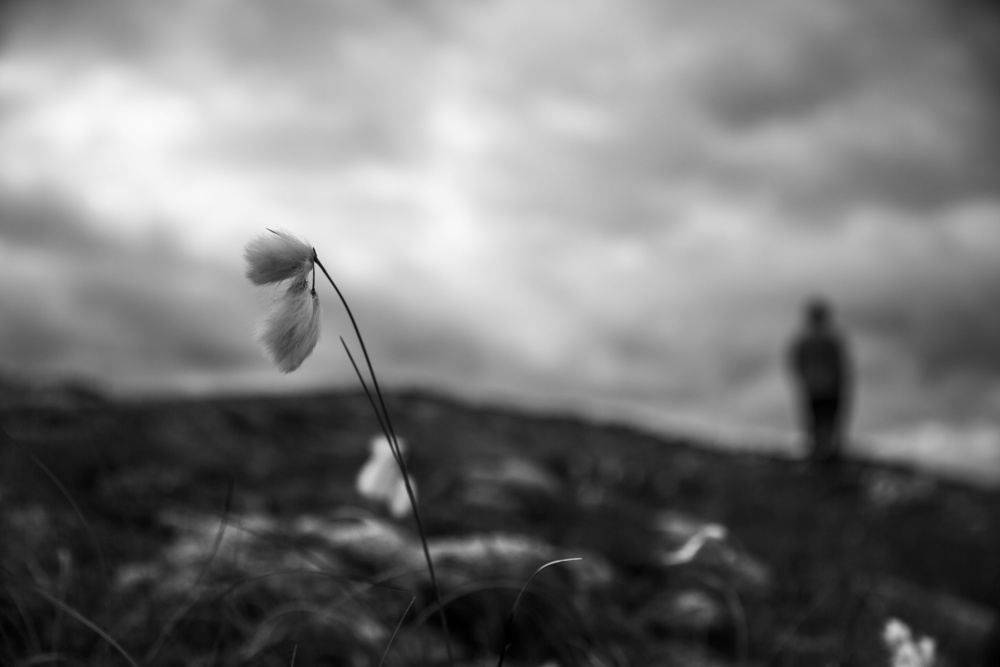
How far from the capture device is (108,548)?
3588 mm

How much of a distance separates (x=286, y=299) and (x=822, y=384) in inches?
480

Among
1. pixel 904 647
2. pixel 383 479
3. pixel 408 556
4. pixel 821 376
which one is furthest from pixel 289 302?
pixel 821 376

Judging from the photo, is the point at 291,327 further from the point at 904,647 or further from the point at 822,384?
the point at 822,384

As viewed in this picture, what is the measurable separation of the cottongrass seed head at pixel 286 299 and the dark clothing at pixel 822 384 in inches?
477

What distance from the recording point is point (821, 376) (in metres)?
12.1

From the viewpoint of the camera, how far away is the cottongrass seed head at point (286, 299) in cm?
96

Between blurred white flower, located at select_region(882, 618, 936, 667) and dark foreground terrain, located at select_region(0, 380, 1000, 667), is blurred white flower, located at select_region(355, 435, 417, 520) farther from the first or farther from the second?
blurred white flower, located at select_region(882, 618, 936, 667)

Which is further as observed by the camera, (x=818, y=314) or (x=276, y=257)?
(x=818, y=314)

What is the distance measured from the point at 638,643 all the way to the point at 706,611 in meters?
0.74

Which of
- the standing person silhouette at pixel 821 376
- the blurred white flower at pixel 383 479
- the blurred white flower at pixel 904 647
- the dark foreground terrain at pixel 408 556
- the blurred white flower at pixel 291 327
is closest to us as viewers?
the blurred white flower at pixel 291 327

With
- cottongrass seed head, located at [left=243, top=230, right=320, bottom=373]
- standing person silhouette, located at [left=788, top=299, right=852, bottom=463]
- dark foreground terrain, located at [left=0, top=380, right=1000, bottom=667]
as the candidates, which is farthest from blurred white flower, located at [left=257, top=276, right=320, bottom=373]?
standing person silhouette, located at [left=788, top=299, right=852, bottom=463]

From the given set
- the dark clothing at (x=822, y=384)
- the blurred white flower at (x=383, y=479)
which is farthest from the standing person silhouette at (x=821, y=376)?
the blurred white flower at (x=383, y=479)

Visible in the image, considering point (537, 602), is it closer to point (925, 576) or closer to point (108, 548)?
point (108, 548)

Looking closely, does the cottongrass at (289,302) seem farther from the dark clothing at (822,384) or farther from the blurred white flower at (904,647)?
the dark clothing at (822,384)
